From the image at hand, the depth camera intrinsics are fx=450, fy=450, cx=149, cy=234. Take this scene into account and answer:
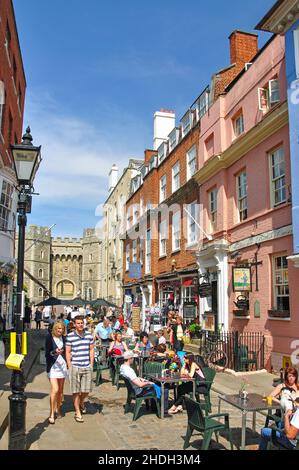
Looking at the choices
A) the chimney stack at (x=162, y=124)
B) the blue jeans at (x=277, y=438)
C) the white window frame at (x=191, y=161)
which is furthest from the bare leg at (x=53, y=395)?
the chimney stack at (x=162, y=124)

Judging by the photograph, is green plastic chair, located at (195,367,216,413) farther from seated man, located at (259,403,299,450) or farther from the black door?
the black door

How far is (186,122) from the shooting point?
22.1m

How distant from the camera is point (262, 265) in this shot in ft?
44.6

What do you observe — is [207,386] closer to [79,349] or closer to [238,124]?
[79,349]

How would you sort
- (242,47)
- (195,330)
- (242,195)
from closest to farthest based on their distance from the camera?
(242,195) → (195,330) → (242,47)

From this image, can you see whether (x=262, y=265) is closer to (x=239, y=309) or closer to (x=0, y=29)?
(x=239, y=309)

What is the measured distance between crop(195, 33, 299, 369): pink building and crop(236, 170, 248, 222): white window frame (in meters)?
0.03

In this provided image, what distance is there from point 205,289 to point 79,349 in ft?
34.2

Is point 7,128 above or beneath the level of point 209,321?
above

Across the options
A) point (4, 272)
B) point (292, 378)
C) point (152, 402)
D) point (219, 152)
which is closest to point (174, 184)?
point (219, 152)

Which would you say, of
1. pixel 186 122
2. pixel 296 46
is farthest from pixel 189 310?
pixel 296 46

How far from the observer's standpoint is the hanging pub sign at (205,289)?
1744 cm

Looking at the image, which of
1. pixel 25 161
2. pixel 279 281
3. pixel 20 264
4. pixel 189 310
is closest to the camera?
pixel 20 264

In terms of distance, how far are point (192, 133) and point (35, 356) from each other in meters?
11.7
